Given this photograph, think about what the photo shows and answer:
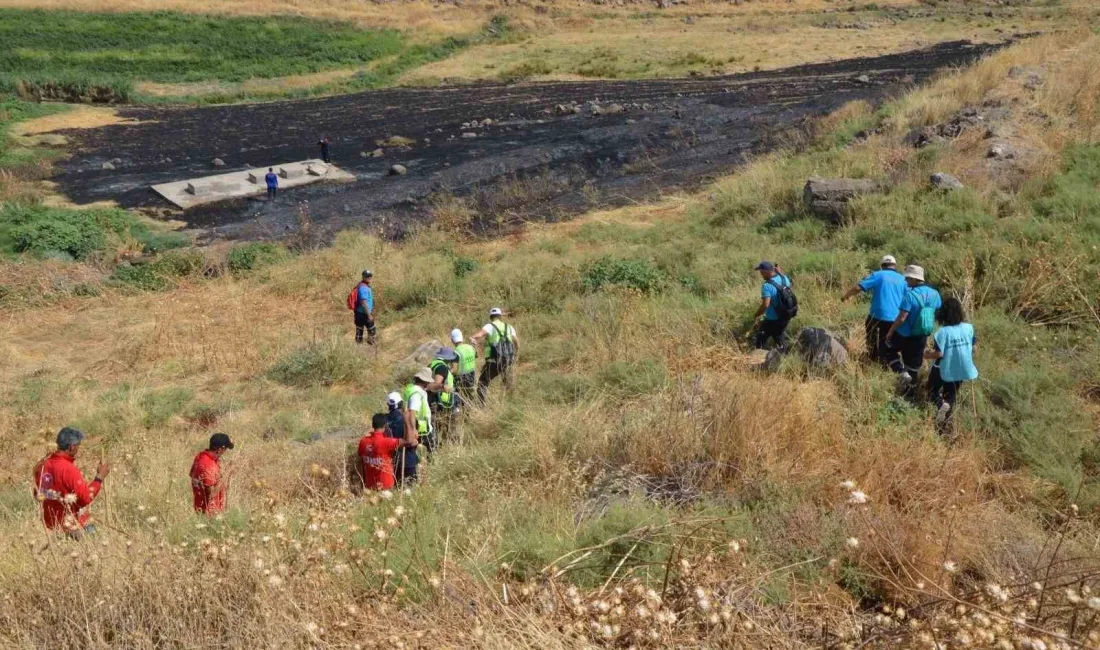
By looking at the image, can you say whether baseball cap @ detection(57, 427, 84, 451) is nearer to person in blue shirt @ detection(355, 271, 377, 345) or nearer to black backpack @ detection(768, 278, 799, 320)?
person in blue shirt @ detection(355, 271, 377, 345)

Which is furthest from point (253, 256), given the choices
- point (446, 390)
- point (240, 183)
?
point (446, 390)

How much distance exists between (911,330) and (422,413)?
14.2 feet

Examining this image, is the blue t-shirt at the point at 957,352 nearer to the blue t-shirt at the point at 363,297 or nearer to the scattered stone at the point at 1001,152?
the blue t-shirt at the point at 363,297

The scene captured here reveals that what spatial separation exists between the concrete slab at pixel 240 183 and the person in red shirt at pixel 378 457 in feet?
53.3

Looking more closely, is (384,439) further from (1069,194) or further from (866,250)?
(1069,194)

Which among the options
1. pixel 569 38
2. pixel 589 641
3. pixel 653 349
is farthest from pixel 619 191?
pixel 569 38

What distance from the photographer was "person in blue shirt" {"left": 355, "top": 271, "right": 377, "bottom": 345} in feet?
35.9

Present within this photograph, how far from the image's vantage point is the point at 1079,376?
670 cm

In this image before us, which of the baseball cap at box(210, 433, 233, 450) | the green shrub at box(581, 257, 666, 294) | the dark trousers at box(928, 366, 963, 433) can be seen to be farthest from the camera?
the green shrub at box(581, 257, 666, 294)

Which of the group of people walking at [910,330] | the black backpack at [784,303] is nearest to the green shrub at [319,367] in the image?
the group of people walking at [910,330]

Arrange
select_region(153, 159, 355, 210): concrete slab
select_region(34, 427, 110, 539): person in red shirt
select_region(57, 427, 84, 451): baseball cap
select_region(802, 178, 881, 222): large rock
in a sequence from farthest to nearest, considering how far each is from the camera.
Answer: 1. select_region(153, 159, 355, 210): concrete slab
2. select_region(802, 178, 881, 222): large rock
3. select_region(57, 427, 84, 451): baseball cap
4. select_region(34, 427, 110, 539): person in red shirt

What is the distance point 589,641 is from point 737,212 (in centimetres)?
1181

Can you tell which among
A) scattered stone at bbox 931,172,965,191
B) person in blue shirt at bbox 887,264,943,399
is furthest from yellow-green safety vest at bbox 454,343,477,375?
scattered stone at bbox 931,172,965,191

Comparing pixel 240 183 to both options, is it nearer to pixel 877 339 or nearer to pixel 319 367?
pixel 319 367
